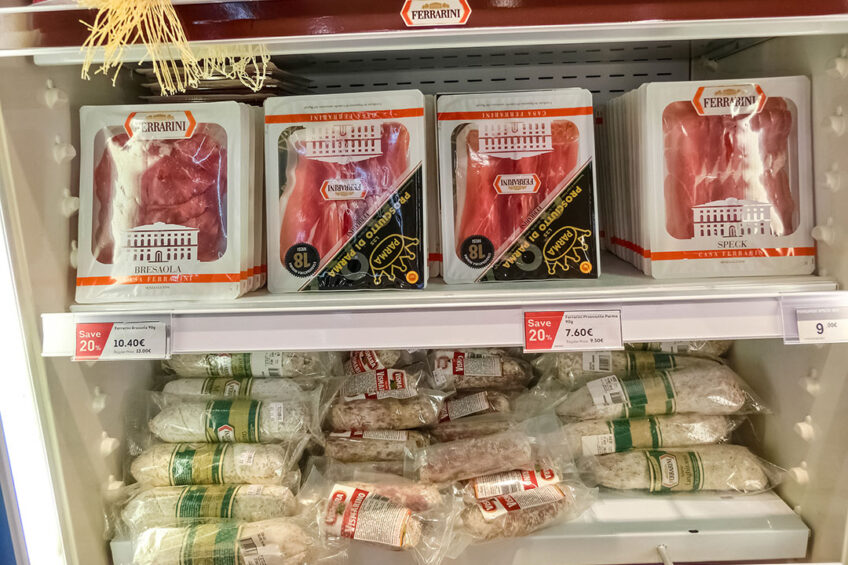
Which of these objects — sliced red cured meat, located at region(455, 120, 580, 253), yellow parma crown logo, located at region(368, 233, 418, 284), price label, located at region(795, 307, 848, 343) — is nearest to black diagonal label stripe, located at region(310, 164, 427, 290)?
yellow parma crown logo, located at region(368, 233, 418, 284)

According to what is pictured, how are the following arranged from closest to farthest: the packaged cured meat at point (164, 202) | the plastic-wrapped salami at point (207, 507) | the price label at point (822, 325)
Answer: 1. the price label at point (822, 325)
2. the packaged cured meat at point (164, 202)
3. the plastic-wrapped salami at point (207, 507)

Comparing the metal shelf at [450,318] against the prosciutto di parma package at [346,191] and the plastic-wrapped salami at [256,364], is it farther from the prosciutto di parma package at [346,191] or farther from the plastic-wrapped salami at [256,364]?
the plastic-wrapped salami at [256,364]

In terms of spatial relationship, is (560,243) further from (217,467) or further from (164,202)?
(217,467)

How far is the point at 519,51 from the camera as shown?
1451mm

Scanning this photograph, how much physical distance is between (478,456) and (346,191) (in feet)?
2.18

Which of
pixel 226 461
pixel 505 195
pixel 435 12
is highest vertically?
pixel 435 12

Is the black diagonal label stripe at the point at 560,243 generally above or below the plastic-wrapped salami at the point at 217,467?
above

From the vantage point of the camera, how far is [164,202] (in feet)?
3.85

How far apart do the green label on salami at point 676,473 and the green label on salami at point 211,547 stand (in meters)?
0.93

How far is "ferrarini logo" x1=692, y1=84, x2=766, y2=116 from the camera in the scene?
1.15 m

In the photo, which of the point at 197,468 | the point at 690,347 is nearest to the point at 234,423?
the point at 197,468

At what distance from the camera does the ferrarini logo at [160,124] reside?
117cm

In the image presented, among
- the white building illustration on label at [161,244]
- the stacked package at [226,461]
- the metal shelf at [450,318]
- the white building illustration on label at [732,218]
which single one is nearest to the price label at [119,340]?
the metal shelf at [450,318]

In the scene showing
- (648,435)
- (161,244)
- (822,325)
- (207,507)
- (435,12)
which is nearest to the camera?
(435,12)
